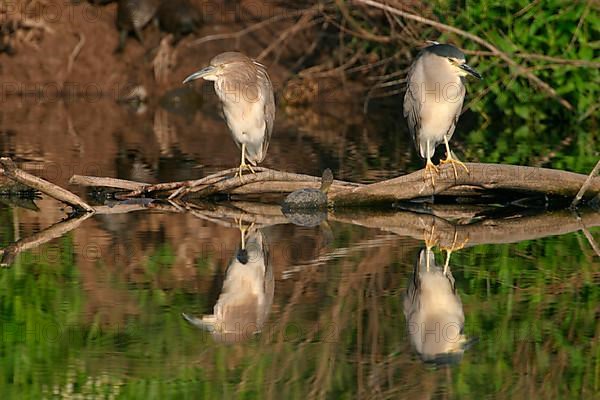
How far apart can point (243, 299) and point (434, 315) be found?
3.38 ft

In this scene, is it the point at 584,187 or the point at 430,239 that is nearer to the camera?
the point at 430,239

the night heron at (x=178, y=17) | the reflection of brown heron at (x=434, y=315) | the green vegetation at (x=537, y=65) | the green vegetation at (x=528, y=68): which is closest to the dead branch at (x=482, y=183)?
the reflection of brown heron at (x=434, y=315)

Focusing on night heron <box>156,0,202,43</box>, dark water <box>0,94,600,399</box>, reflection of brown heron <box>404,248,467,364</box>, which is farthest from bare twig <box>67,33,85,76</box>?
reflection of brown heron <box>404,248,467,364</box>

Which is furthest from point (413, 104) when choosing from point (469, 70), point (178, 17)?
point (178, 17)

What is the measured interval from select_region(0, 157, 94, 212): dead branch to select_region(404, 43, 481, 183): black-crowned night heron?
2571mm

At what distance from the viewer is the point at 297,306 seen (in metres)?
6.34

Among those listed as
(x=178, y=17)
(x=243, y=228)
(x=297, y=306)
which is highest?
(x=178, y=17)

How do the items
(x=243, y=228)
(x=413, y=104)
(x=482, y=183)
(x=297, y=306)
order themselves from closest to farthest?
(x=297, y=306) → (x=243, y=228) → (x=482, y=183) → (x=413, y=104)

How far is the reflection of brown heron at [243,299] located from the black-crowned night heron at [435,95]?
1.93m

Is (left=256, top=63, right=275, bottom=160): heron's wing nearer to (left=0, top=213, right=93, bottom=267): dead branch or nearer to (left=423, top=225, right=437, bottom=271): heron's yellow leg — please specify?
(left=0, top=213, right=93, bottom=267): dead branch

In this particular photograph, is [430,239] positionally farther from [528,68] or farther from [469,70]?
[528,68]

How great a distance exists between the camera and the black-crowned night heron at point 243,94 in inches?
369

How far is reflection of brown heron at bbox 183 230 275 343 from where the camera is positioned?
19.3 feet

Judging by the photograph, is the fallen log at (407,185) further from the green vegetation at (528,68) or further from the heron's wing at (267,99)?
the green vegetation at (528,68)
